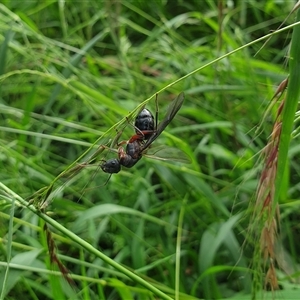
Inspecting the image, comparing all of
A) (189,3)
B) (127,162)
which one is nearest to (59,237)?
(127,162)

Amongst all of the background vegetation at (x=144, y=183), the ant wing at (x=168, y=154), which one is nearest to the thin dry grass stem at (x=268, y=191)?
the ant wing at (x=168, y=154)

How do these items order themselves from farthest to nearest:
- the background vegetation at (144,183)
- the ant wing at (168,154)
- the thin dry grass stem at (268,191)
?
the background vegetation at (144,183) < the ant wing at (168,154) < the thin dry grass stem at (268,191)

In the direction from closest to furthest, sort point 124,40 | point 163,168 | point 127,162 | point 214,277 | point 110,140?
1. point 110,140
2. point 127,162
3. point 214,277
4. point 163,168
5. point 124,40

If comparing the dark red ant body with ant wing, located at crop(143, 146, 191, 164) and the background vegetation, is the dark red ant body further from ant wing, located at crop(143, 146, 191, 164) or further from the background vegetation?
the background vegetation

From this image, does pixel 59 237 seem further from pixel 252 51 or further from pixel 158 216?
pixel 252 51

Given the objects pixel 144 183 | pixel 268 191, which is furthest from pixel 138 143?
pixel 144 183

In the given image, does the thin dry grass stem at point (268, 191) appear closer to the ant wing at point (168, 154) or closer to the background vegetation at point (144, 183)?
the ant wing at point (168, 154)

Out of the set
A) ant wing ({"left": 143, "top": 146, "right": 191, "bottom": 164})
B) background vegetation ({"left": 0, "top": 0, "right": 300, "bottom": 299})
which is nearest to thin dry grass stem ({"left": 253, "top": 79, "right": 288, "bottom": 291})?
ant wing ({"left": 143, "top": 146, "right": 191, "bottom": 164})

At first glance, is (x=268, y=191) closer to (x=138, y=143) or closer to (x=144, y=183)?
(x=138, y=143)
